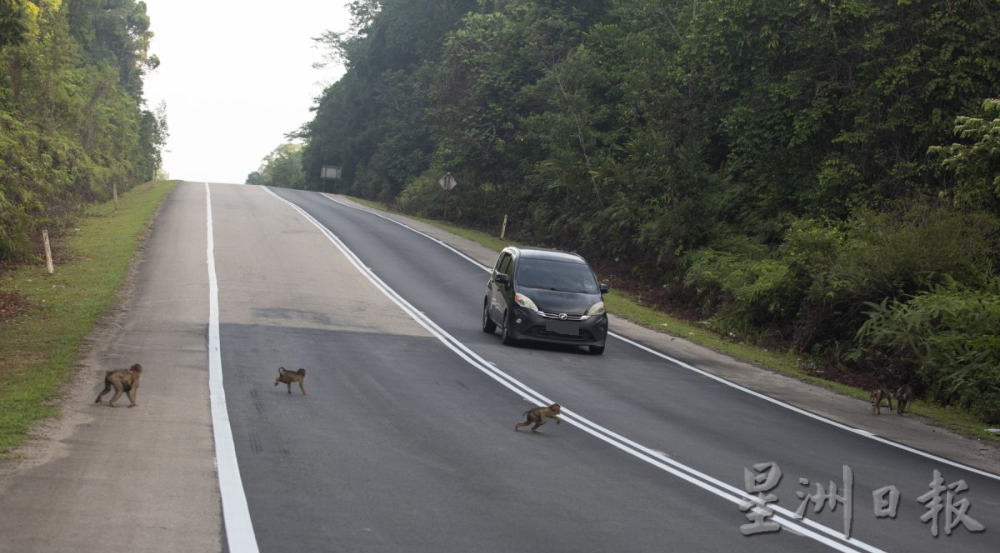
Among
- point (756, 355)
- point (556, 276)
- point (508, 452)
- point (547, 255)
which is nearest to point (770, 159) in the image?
point (756, 355)

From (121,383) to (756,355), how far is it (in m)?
14.3

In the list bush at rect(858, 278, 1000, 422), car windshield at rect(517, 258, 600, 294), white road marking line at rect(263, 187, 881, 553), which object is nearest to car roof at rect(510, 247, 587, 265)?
car windshield at rect(517, 258, 600, 294)

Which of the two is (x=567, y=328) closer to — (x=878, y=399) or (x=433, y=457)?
(x=878, y=399)

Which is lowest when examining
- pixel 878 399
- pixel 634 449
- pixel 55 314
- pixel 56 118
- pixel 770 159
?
pixel 55 314

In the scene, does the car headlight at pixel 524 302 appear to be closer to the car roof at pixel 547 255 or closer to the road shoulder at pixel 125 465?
the car roof at pixel 547 255

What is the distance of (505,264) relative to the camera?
21.2 m

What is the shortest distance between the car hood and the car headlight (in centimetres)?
8

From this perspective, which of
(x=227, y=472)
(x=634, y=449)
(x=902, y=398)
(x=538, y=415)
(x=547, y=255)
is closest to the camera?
(x=227, y=472)

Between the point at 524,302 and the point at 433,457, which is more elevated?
the point at 524,302

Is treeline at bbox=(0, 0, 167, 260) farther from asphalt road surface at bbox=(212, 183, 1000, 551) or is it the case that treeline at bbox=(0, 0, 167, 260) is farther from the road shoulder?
asphalt road surface at bbox=(212, 183, 1000, 551)

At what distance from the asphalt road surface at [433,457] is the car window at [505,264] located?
1.50 m

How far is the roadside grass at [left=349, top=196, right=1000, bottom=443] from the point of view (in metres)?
15.2

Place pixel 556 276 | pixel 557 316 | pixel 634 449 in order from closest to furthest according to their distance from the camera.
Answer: pixel 634 449
pixel 557 316
pixel 556 276

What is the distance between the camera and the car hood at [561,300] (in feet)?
60.9
